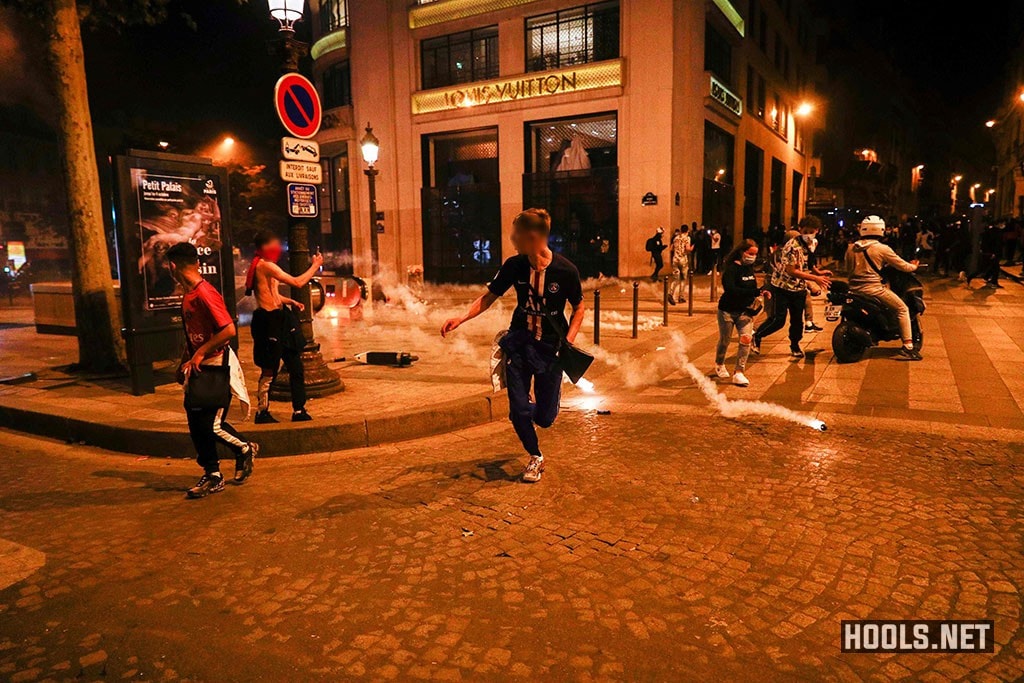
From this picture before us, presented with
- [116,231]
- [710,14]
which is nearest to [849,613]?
[116,231]

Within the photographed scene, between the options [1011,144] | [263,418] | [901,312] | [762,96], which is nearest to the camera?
[263,418]

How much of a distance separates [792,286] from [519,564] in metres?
7.33

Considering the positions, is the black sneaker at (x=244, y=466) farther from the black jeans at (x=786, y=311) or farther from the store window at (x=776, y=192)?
the store window at (x=776, y=192)

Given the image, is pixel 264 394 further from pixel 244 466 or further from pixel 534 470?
pixel 534 470

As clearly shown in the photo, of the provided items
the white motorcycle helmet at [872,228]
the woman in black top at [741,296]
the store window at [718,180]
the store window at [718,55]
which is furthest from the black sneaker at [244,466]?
the store window at [718,55]

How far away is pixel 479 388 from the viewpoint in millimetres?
7840

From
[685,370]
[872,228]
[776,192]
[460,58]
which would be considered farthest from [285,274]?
[776,192]

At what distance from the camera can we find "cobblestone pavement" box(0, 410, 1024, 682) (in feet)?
9.53

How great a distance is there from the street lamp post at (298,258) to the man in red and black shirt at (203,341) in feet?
Answer: 6.04

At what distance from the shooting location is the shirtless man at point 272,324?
623cm

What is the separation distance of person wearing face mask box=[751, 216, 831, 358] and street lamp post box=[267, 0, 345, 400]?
19.8ft

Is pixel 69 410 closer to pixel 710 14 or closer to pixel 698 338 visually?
pixel 698 338

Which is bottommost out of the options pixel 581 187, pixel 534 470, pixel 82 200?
pixel 534 470

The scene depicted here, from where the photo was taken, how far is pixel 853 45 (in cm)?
5125
